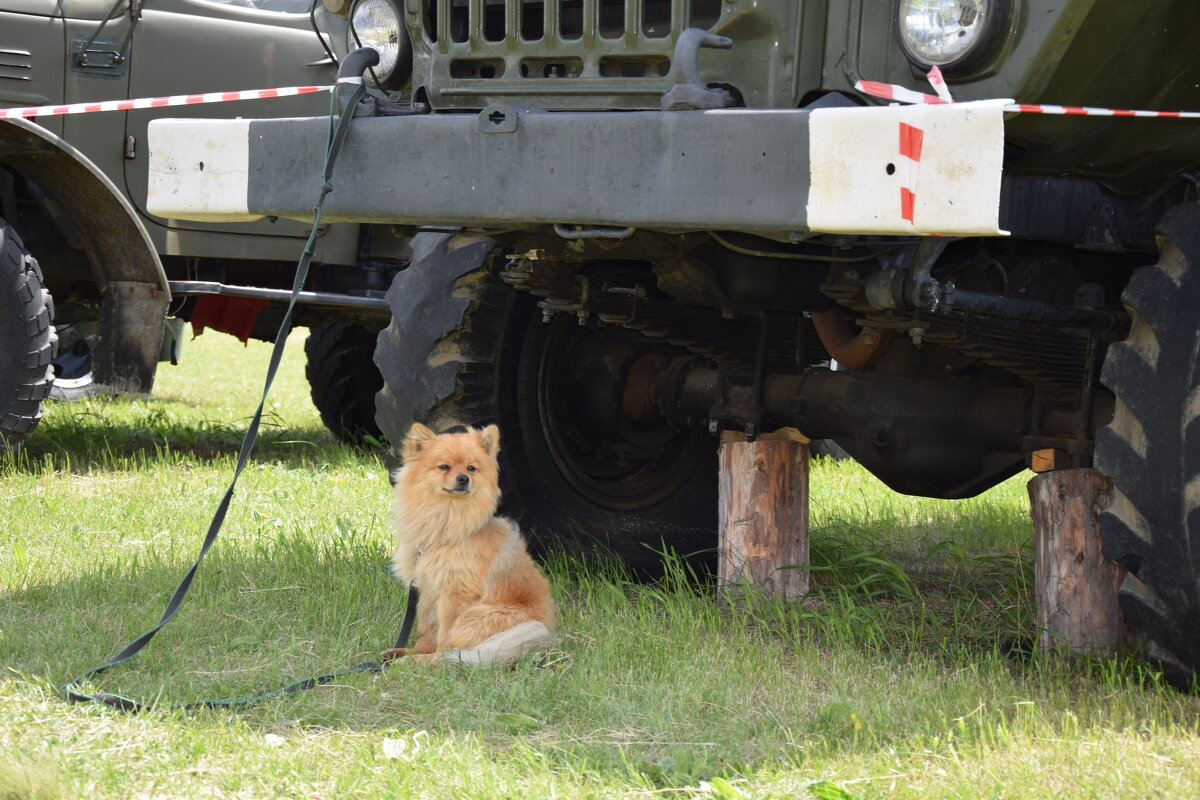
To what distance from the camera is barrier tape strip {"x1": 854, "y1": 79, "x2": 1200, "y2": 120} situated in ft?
9.43

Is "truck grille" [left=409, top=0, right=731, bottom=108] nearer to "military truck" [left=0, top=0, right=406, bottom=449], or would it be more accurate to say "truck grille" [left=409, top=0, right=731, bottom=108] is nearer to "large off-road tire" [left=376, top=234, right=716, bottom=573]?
"large off-road tire" [left=376, top=234, right=716, bottom=573]

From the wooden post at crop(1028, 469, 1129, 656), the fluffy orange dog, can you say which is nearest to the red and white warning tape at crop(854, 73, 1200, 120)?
the wooden post at crop(1028, 469, 1129, 656)

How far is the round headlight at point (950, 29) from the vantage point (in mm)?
2873

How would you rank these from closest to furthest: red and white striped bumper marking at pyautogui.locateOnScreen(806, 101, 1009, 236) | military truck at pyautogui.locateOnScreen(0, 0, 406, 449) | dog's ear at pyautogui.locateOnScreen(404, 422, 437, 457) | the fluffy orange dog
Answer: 1. red and white striped bumper marking at pyautogui.locateOnScreen(806, 101, 1009, 236)
2. the fluffy orange dog
3. dog's ear at pyautogui.locateOnScreen(404, 422, 437, 457)
4. military truck at pyautogui.locateOnScreen(0, 0, 406, 449)

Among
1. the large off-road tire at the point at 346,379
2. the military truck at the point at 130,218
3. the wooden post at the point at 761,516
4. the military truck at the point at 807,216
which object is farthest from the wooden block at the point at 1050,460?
the large off-road tire at the point at 346,379

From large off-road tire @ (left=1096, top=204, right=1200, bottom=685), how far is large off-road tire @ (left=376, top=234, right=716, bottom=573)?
1755 mm

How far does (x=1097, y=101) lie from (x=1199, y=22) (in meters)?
0.28

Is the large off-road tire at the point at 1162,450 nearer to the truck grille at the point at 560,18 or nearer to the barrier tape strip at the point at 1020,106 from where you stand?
the barrier tape strip at the point at 1020,106

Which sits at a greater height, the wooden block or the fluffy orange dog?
the wooden block

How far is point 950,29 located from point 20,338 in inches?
165

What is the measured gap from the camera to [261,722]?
118 inches

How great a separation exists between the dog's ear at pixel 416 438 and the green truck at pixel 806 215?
1.56 feet

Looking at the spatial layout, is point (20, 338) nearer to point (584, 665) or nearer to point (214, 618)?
point (214, 618)

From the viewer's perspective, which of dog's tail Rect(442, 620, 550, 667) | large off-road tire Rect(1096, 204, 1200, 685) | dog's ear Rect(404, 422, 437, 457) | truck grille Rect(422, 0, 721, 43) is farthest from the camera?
dog's ear Rect(404, 422, 437, 457)
